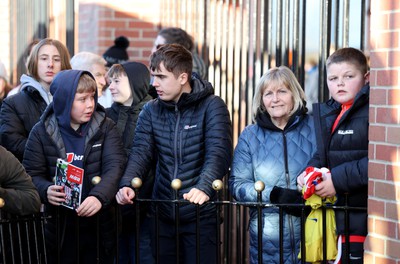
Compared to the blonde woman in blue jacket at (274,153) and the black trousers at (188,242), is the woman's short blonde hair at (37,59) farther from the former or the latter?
the blonde woman in blue jacket at (274,153)

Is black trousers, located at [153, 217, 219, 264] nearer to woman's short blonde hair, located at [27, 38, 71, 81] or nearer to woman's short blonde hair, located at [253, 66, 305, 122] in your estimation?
woman's short blonde hair, located at [253, 66, 305, 122]

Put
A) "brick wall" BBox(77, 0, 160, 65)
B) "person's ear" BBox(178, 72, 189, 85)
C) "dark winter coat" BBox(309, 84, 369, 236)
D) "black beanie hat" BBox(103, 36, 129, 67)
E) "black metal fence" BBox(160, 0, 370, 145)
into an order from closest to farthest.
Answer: "dark winter coat" BBox(309, 84, 369, 236) < "person's ear" BBox(178, 72, 189, 85) < "black metal fence" BBox(160, 0, 370, 145) < "black beanie hat" BBox(103, 36, 129, 67) < "brick wall" BBox(77, 0, 160, 65)

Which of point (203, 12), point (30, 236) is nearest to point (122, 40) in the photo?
point (203, 12)

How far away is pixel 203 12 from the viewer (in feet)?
25.8

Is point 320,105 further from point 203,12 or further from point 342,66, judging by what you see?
point 203,12

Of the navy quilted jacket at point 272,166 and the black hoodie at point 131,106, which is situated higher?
the black hoodie at point 131,106

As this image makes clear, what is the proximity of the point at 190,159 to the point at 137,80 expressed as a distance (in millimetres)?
1206

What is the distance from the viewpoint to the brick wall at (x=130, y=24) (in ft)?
29.5

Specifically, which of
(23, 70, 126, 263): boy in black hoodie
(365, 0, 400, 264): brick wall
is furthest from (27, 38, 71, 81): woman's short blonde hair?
(365, 0, 400, 264): brick wall

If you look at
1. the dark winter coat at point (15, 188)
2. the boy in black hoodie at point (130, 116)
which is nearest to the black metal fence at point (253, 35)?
the boy in black hoodie at point (130, 116)

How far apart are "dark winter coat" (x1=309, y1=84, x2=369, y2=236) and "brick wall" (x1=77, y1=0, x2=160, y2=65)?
4.34 m

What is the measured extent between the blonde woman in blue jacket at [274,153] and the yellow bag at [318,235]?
0.22m

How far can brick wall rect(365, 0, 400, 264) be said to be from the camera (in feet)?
14.2

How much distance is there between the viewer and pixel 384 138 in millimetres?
4414
